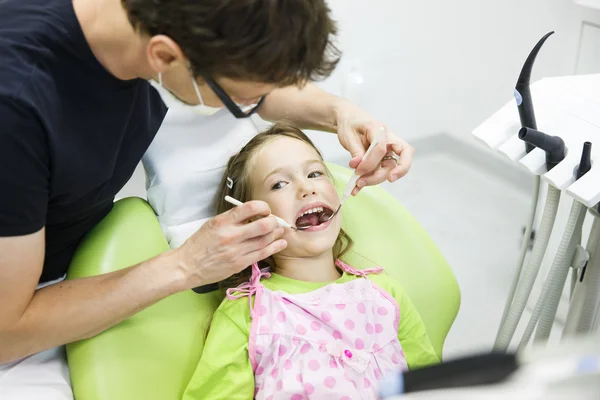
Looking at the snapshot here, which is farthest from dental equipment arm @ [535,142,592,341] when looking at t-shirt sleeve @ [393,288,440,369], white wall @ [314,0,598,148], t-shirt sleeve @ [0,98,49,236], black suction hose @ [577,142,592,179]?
white wall @ [314,0,598,148]

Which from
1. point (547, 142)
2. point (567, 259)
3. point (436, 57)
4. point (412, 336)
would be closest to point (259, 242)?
point (412, 336)

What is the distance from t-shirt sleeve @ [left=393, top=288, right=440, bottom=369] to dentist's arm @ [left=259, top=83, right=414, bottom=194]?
0.92 feet

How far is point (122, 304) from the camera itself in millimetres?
1189

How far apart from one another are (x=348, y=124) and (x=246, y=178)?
27 cm

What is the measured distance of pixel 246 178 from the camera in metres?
1.53

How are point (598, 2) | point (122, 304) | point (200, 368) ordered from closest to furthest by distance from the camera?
point (122, 304)
point (200, 368)
point (598, 2)

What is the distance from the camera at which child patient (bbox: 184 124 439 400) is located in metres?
1.30

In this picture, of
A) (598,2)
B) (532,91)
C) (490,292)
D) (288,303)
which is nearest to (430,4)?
(598,2)

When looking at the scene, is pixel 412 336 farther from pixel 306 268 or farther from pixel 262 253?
pixel 262 253

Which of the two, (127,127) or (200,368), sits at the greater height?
(127,127)

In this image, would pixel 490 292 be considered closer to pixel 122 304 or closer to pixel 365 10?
pixel 365 10

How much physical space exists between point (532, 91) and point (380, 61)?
1485 millimetres

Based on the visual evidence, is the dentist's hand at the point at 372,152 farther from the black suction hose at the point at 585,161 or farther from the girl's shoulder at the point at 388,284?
the black suction hose at the point at 585,161

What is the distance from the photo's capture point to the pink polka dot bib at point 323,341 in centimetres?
129
